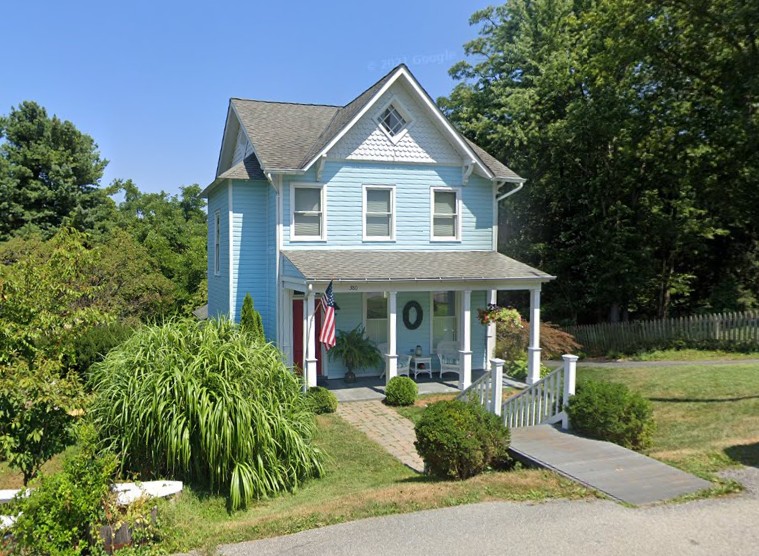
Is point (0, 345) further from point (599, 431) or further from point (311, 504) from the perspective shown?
point (599, 431)

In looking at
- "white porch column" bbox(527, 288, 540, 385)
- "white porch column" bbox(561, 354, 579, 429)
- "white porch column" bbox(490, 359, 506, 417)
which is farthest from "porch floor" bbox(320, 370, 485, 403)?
"white porch column" bbox(561, 354, 579, 429)

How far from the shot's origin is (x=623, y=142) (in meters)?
23.5

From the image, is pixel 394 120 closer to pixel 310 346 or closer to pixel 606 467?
pixel 310 346

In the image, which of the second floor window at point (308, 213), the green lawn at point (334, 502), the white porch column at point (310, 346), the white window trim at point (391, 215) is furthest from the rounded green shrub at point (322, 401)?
the white window trim at point (391, 215)

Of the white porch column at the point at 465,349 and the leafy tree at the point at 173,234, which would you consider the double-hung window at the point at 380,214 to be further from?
the leafy tree at the point at 173,234

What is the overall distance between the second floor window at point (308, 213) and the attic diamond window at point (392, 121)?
2597 millimetres

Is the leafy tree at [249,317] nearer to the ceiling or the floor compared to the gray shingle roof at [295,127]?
nearer to the floor

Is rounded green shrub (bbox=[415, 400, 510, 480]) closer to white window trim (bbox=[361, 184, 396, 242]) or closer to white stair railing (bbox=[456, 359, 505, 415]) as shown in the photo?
white stair railing (bbox=[456, 359, 505, 415])

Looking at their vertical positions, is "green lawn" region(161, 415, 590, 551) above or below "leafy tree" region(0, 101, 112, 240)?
below

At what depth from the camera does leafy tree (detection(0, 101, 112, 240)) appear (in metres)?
31.8

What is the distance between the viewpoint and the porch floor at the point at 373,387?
15.1 m

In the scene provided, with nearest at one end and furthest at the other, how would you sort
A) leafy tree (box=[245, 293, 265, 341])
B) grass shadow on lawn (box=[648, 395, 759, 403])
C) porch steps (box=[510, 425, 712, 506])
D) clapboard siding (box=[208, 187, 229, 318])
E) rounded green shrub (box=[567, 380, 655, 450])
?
1. porch steps (box=[510, 425, 712, 506])
2. rounded green shrub (box=[567, 380, 655, 450])
3. grass shadow on lawn (box=[648, 395, 759, 403])
4. leafy tree (box=[245, 293, 265, 341])
5. clapboard siding (box=[208, 187, 229, 318])

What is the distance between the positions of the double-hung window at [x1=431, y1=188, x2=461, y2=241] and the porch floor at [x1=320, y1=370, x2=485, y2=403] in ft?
13.4

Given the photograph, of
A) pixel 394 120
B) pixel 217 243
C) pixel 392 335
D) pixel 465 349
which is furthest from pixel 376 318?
pixel 217 243
